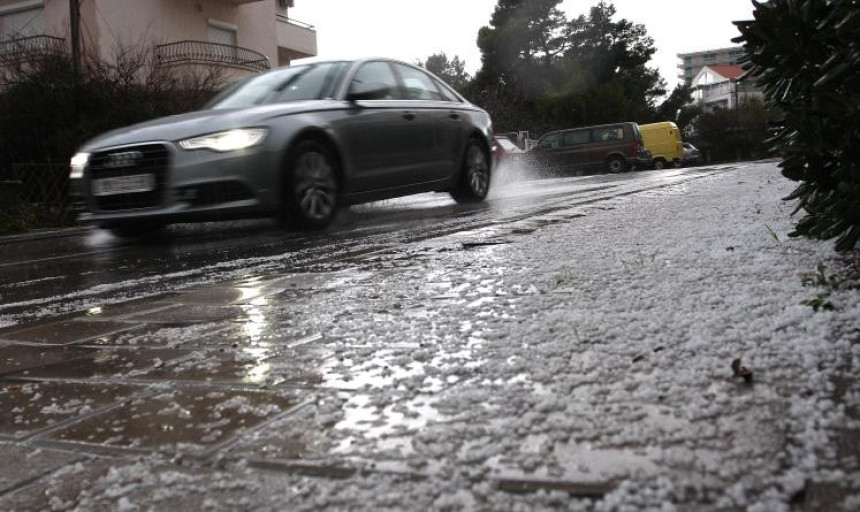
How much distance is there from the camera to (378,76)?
7.04 meters

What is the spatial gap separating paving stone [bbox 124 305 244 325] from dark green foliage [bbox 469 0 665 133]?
44.0 m

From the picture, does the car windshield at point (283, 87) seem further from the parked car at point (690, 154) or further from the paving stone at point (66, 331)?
the parked car at point (690, 154)

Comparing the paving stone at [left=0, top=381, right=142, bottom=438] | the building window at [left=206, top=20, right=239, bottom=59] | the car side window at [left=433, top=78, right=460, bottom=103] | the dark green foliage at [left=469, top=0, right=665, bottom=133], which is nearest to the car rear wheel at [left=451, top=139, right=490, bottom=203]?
the car side window at [left=433, top=78, right=460, bottom=103]

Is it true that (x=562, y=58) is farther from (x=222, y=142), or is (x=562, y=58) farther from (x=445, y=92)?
(x=222, y=142)

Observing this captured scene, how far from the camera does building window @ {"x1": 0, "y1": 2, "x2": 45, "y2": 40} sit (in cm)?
2189

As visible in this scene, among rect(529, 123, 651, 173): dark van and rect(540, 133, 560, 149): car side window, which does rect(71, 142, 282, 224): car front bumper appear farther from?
rect(540, 133, 560, 149): car side window

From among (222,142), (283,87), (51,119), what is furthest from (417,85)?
(51,119)

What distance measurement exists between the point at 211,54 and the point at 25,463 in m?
23.6

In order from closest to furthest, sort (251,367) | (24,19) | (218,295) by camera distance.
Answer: (251,367) < (218,295) < (24,19)

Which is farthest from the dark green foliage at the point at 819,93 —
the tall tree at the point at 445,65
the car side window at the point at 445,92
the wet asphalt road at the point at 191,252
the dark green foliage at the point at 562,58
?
the tall tree at the point at 445,65

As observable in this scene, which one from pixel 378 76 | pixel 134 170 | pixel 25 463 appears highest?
pixel 378 76

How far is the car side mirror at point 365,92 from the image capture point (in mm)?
6410

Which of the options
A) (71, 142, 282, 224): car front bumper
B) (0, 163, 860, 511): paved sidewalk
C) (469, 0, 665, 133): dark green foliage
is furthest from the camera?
(469, 0, 665, 133): dark green foliage

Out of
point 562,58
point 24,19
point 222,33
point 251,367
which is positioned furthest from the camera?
point 562,58
